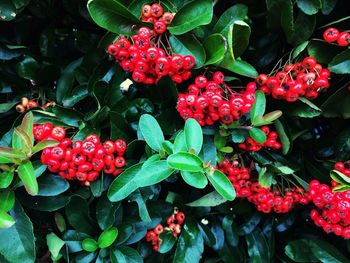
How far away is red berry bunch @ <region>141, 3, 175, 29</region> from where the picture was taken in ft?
3.41

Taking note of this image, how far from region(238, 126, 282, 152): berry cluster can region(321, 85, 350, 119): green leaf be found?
164 mm

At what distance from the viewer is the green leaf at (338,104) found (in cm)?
116

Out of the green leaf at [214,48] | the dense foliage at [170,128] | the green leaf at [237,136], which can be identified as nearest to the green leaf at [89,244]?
the dense foliage at [170,128]

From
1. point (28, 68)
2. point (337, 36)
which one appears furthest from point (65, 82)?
point (337, 36)

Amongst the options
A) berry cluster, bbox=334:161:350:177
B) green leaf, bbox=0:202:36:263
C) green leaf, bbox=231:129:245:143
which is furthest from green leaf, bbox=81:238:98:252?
berry cluster, bbox=334:161:350:177

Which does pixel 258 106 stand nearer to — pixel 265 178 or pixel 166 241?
pixel 265 178

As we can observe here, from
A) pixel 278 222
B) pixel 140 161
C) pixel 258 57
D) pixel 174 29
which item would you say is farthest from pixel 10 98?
pixel 278 222

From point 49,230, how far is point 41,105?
0.38 m

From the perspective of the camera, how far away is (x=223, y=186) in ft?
3.21

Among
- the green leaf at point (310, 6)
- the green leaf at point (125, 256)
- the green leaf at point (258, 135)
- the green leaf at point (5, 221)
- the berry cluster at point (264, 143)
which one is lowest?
the green leaf at point (125, 256)

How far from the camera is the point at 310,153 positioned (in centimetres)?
136

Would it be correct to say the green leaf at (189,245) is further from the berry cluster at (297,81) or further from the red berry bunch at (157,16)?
the red berry bunch at (157,16)

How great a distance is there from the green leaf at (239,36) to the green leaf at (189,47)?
0.09 m

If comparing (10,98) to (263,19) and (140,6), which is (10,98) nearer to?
(140,6)
